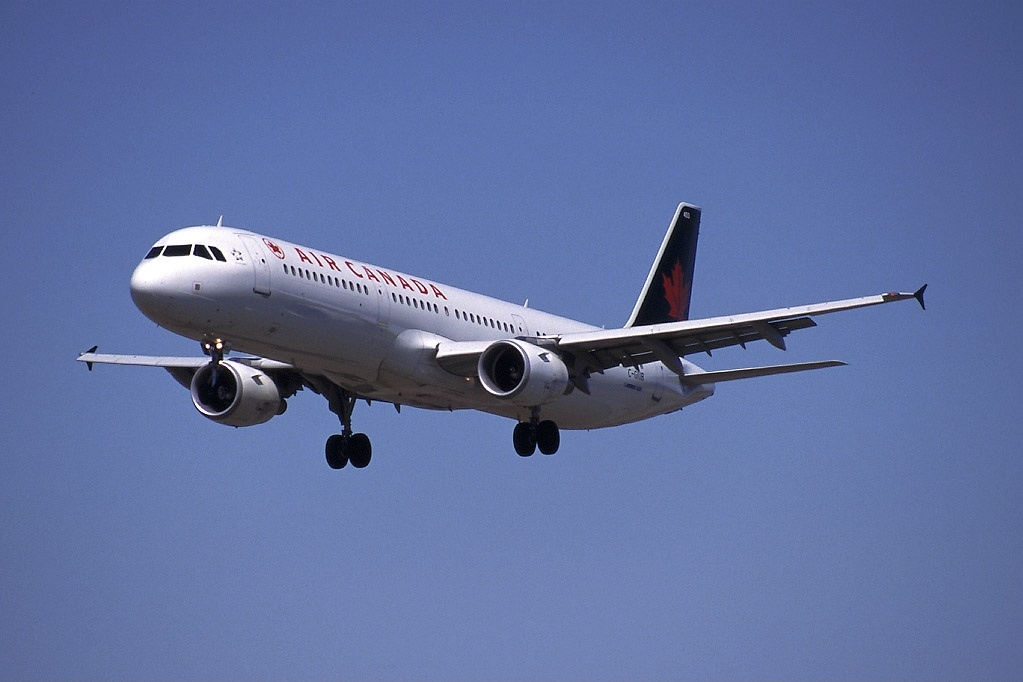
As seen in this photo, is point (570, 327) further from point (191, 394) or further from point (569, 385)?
point (191, 394)

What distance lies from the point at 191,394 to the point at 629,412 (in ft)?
42.8

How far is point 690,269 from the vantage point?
54844 millimetres

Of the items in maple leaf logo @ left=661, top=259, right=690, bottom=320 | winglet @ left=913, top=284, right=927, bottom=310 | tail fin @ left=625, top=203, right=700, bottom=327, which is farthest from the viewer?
maple leaf logo @ left=661, top=259, right=690, bottom=320

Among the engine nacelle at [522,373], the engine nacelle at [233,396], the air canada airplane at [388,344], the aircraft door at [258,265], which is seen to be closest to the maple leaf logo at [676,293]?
the air canada airplane at [388,344]

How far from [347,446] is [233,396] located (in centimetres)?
431

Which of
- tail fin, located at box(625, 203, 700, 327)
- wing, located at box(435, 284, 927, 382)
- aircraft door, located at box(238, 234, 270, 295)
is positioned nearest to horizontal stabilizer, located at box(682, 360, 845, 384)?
wing, located at box(435, 284, 927, 382)

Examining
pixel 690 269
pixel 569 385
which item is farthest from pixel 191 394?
pixel 690 269

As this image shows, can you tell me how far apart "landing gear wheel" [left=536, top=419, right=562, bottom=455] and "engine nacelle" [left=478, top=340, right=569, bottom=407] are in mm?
2359

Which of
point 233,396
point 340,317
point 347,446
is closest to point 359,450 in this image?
point 347,446

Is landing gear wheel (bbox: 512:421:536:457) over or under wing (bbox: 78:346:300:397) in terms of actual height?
under

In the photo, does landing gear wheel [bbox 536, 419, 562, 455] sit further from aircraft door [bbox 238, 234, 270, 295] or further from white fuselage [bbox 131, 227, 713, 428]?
aircraft door [bbox 238, 234, 270, 295]

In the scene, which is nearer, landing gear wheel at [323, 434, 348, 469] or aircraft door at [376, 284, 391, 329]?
aircraft door at [376, 284, 391, 329]

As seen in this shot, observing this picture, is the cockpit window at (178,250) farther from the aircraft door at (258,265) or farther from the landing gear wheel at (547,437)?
the landing gear wheel at (547,437)

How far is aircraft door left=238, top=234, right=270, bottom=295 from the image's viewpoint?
37844 millimetres
